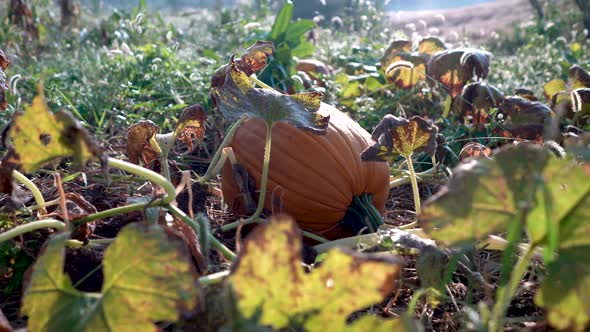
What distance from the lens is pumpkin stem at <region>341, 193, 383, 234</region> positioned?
1.47 m

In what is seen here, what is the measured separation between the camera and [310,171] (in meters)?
1.48

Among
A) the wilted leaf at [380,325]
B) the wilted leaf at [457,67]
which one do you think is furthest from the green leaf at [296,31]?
the wilted leaf at [380,325]

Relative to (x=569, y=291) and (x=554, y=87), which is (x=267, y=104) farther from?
(x=554, y=87)

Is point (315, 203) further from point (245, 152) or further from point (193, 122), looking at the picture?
point (193, 122)

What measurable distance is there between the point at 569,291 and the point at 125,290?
550mm

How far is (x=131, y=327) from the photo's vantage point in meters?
0.77

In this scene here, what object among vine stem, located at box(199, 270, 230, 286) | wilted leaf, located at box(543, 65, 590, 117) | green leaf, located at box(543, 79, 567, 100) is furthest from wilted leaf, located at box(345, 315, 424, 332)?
green leaf, located at box(543, 79, 567, 100)

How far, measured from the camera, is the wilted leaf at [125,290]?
75 centimetres

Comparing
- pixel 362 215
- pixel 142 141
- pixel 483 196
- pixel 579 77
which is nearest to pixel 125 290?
pixel 483 196

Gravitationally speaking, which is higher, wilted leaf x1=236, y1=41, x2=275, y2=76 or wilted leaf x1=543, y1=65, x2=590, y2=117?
wilted leaf x1=236, y1=41, x2=275, y2=76

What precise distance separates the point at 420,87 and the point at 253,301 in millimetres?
2164

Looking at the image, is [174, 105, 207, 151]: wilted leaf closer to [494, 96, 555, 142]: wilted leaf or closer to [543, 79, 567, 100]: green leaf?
[494, 96, 555, 142]: wilted leaf

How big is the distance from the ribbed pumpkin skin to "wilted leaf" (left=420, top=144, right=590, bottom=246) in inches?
28.0

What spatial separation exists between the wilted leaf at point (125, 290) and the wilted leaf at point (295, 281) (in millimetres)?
95
